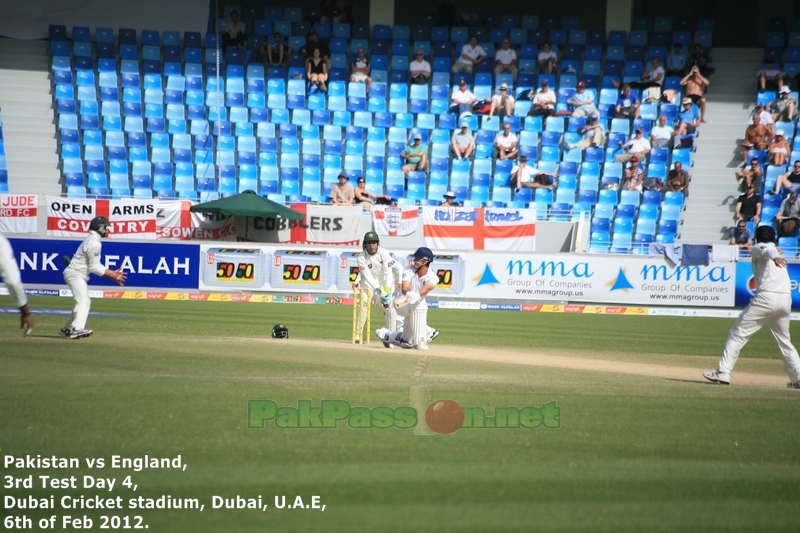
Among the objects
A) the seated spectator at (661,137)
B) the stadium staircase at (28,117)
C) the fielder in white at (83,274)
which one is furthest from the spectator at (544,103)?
the fielder in white at (83,274)

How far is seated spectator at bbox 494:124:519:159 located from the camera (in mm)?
28703

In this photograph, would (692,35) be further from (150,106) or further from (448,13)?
(150,106)

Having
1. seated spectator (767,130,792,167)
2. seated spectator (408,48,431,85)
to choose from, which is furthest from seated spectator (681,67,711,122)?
seated spectator (408,48,431,85)

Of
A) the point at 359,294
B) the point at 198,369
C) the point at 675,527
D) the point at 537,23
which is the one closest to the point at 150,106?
the point at 537,23

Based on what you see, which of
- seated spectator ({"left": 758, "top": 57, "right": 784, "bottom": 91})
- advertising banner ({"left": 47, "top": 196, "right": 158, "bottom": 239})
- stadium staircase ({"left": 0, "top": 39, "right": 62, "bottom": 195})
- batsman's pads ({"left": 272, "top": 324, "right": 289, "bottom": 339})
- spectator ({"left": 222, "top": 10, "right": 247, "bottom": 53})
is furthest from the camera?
spectator ({"left": 222, "top": 10, "right": 247, "bottom": 53})

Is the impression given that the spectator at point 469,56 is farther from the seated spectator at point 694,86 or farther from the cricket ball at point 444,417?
the cricket ball at point 444,417

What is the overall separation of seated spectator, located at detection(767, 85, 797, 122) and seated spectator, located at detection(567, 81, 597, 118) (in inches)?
235

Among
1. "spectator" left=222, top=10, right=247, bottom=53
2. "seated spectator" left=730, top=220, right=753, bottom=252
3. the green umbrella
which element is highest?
"spectator" left=222, top=10, right=247, bottom=53

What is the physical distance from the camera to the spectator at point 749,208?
26609mm

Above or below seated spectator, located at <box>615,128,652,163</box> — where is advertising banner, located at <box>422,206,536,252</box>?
below

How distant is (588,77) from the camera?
3100 centimetres

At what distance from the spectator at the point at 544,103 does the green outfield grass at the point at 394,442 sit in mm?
17950

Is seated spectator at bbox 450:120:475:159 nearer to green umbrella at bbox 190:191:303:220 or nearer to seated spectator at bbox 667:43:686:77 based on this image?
green umbrella at bbox 190:191:303:220

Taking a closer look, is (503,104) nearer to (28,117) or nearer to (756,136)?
(756,136)
